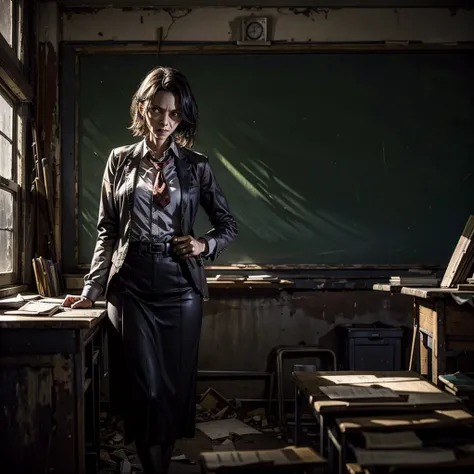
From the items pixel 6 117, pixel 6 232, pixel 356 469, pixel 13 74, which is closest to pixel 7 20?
pixel 13 74

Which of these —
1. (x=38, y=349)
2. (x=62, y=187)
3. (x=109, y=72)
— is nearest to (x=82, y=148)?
(x=62, y=187)

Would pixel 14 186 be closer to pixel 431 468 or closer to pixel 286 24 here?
pixel 286 24

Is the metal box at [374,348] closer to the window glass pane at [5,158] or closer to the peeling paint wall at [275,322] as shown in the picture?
the peeling paint wall at [275,322]

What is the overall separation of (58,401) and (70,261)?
2313mm

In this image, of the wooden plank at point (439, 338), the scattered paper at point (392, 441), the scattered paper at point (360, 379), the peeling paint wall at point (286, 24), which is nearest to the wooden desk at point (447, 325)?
the wooden plank at point (439, 338)

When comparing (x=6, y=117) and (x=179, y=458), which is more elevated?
(x=6, y=117)

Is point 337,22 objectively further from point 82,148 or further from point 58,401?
point 58,401

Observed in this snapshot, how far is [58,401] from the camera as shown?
2432 millimetres

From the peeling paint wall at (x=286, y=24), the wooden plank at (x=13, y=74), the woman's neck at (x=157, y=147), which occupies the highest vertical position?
the peeling paint wall at (x=286, y=24)

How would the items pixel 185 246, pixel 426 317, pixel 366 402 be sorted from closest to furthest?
pixel 366 402, pixel 185 246, pixel 426 317

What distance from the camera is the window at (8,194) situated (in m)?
3.93

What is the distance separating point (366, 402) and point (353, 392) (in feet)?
0.45

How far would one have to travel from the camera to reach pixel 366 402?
2254mm

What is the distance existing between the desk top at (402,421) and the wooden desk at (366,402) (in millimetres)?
55
